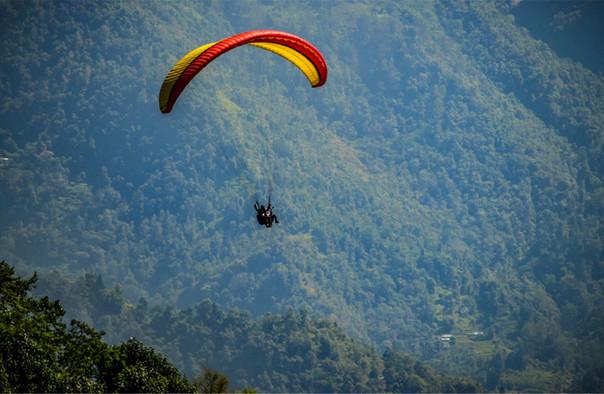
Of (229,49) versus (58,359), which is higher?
(229,49)

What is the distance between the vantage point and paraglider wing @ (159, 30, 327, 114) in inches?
1880

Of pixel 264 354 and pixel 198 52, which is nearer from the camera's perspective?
pixel 198 52

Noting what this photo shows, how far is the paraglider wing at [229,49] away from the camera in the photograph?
1880 inches

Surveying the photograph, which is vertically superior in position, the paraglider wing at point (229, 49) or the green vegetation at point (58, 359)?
the paraglider wing at point (229, 49)

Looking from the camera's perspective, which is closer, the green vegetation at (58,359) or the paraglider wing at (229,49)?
the green vegetation at (58,359)

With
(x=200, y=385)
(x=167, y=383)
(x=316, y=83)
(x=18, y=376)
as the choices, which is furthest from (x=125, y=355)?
(x=316, y=83)

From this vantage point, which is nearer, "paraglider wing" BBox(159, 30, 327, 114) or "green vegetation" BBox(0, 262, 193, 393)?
"green vegetation" BBox(0, 262, 193, 393)

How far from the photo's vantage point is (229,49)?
50.4m

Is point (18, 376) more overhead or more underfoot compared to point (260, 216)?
more underfoot

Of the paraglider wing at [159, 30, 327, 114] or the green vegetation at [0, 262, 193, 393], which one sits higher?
the paraglider wing at [159, 30, 327, 114]

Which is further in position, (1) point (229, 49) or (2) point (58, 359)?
(2) point (58, 359)

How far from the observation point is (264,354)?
19575 cm

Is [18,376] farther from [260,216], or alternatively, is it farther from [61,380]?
[260,216]

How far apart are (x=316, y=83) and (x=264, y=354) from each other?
14213 centimetres
